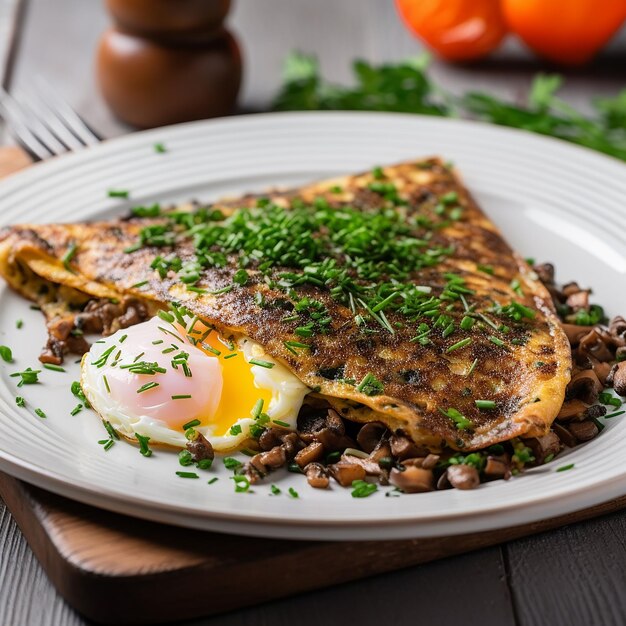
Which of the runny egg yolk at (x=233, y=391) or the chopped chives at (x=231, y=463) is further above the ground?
the runny egg yolk at (x=233, y=391)

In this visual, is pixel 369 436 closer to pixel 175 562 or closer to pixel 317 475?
pixel 317 475

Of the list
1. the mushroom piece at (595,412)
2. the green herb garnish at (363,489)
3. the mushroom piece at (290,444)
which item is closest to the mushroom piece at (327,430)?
the mushroom piece at (290,444)

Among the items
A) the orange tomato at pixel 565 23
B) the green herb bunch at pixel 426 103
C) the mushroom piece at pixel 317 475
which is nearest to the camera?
the mushroom piece at pixel 317 475

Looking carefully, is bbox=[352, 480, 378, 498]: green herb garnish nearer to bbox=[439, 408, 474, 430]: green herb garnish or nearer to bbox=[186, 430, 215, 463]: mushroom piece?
bbox=[439, 408, 474, 430]: green herb garnish

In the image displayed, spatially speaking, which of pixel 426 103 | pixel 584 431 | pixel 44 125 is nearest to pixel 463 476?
pixel 584 431

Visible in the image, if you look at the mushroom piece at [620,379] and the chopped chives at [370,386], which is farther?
the mushroom piece at [620,379]

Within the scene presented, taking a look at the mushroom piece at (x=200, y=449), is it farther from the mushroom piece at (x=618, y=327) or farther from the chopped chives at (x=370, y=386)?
the mushroom piece at (x=618, y=327)

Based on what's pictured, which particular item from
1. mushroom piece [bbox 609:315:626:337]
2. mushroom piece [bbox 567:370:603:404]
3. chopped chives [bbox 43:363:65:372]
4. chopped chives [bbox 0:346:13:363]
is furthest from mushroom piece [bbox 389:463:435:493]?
chopped chives [bbox 0:346:13:363]
